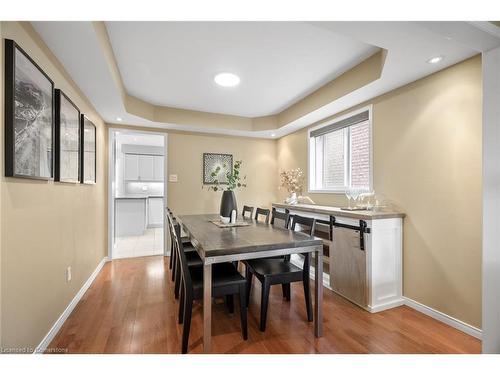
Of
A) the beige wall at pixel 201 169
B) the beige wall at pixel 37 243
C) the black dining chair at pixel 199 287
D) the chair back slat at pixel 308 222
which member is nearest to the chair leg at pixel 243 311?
the black dining chair at pixel 199 287

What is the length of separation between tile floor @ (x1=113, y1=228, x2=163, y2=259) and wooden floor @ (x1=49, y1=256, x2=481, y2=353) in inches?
61.9

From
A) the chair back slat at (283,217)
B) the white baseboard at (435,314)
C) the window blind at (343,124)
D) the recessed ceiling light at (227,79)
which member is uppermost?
the recessed ceiling light at (227,79)

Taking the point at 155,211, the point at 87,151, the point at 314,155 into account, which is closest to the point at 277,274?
the point at 314,155

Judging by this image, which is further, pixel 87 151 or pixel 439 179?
pixel 87 151

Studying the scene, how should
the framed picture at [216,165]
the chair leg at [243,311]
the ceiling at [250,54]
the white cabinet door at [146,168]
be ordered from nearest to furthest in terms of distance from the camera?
1. the ceiling at [250,54]
2. the chair leg at [243,311]
3. the framed picture at [216,165]
4. the white cabinet door at [146,168]

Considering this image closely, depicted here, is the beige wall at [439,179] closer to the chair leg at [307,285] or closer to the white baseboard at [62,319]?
the chair leg at [307,285]

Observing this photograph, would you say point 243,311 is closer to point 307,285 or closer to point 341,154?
point 307,285

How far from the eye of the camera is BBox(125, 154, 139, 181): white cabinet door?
268 inches

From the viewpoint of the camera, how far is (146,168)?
7.00m

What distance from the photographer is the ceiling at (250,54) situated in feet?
4.76

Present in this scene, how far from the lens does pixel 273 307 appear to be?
223cm

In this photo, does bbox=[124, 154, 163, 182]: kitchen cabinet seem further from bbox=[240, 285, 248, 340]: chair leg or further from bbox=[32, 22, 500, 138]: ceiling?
bbox=[240, 285, 248, 340]: chair leg

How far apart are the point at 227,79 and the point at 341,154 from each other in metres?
1.85

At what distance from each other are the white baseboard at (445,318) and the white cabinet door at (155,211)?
Result: 6.39 metres
